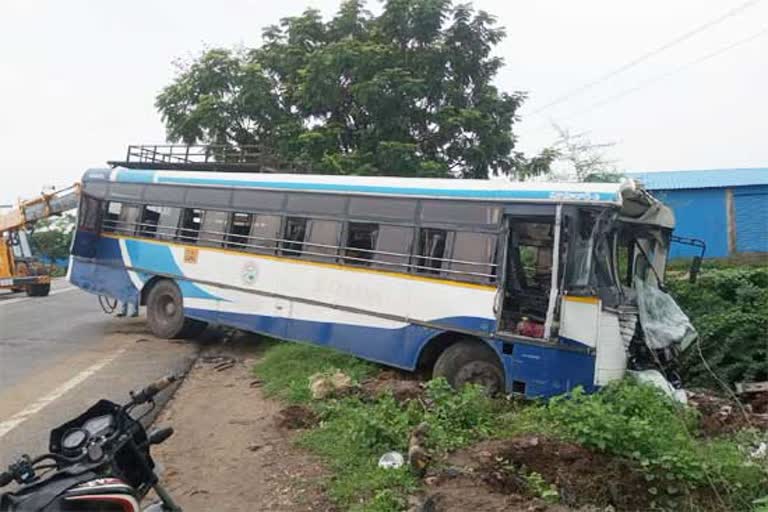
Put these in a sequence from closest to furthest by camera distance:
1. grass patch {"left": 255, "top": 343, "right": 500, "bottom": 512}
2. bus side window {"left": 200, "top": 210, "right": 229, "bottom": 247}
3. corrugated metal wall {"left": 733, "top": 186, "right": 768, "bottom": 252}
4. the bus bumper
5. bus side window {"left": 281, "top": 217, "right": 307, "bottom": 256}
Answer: grass patch {"left": 255, "top": 343, "right": 500, "bottom": 512} → bus side window {"left": 281, "top": 217, "right": 307, "bottom": 256} → bus side window {"left": 200, "top": 210, "right": 229, "bottom": 247} → the bus bumper → corrugated metal wall {"left": 733, "top": 186, "right": 768, "bottom": 252}

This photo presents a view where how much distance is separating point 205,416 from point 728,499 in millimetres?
4830

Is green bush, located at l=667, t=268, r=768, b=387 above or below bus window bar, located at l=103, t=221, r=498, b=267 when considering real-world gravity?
below

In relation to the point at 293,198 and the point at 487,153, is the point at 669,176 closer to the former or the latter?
the point at 487,153

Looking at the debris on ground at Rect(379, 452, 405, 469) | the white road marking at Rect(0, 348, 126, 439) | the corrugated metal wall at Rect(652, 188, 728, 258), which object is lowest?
the white road marking at Rect(0, 348, 126, 439)

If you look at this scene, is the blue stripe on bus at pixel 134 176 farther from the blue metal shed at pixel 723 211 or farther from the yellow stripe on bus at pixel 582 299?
the blue metal shed at pixel 723 211

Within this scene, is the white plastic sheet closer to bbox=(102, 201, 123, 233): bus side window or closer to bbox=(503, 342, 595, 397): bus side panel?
bbox=(503, 342, 595, 397): bus side panel

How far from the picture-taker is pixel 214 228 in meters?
10.6

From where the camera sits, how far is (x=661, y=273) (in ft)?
28.0

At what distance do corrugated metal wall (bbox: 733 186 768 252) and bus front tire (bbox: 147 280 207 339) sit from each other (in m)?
15.5

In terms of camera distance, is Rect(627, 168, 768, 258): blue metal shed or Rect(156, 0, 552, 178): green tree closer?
Rect(156, 0, 552, 178): green tree

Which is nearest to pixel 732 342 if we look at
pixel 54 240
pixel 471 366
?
pixel 471 366

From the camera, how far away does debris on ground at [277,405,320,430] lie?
636 centimetres

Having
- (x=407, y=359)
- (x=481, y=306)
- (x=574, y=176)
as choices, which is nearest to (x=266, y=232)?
(x=407, y=359)

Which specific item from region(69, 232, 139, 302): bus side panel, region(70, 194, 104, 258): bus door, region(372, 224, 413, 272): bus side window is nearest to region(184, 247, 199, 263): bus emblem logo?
region(69, 232, 139, 302): bus side panel
